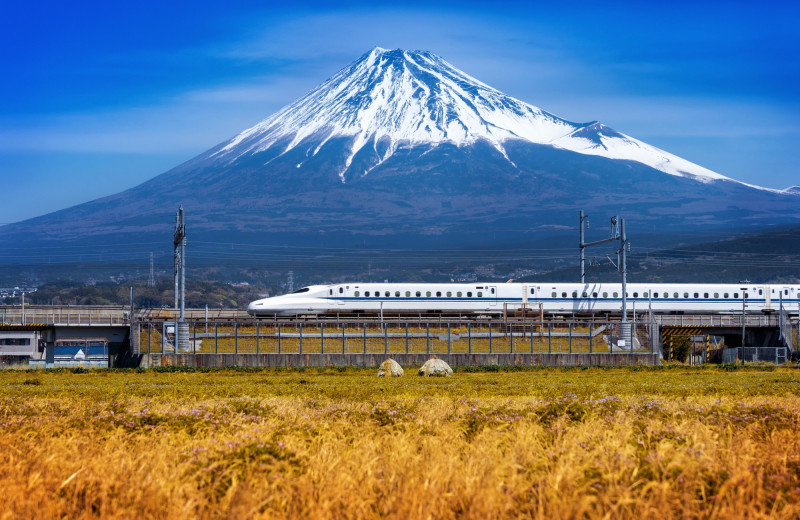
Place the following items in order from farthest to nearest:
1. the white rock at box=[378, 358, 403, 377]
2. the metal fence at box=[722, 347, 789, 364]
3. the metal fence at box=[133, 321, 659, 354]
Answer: the metal fence at box=[722, 347, 789, 364] < the metal fence at box=[133, 321, 659, 354] < the white rock at box=[378, 358, 403, 377]

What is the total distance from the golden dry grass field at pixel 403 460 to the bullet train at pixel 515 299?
68.0 metres

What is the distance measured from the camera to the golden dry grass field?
43.5ft

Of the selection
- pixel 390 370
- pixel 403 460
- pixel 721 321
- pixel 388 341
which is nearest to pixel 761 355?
pixel 721 321

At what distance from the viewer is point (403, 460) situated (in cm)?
Result: 1532

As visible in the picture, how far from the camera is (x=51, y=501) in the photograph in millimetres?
13391

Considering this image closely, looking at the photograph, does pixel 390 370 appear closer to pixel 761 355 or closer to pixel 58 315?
pixel 761 355

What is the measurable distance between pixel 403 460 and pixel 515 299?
7890 cm

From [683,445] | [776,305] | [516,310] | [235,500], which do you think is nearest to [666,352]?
[516,310]

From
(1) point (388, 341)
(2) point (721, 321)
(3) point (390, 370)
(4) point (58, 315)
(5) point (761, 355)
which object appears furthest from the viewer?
(4) point (58, 315)

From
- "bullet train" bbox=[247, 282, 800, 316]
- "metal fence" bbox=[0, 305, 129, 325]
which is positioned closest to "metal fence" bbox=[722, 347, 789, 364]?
"bullet train" bbox=[247, 282, 800, 316]

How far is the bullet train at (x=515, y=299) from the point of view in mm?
91688

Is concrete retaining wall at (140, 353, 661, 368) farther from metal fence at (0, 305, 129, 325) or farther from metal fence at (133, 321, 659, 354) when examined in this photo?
metal fence at (0, 305, 129, 325)

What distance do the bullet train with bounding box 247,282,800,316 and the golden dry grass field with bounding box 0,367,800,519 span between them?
68.0 meters

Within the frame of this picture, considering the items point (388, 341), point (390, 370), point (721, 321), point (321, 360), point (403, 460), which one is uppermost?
point (403, 460)
